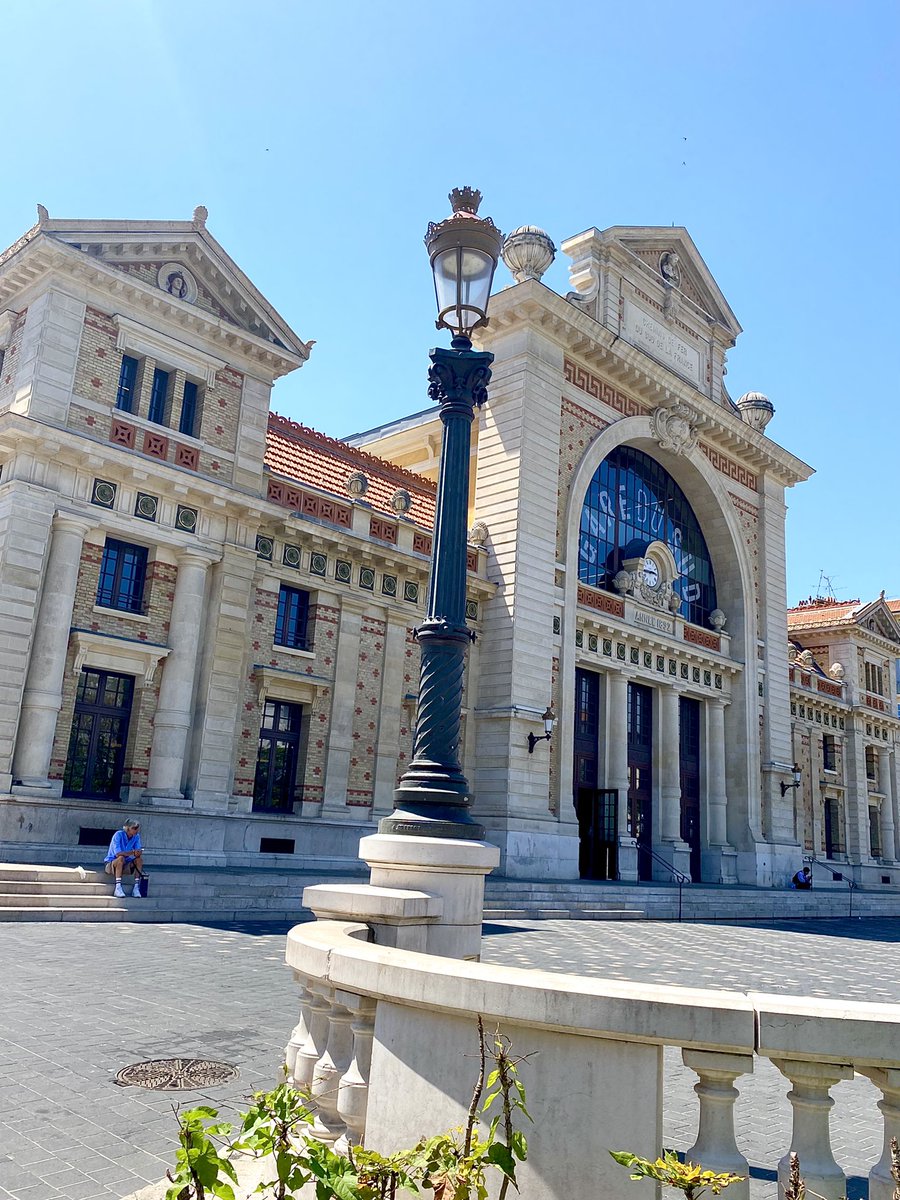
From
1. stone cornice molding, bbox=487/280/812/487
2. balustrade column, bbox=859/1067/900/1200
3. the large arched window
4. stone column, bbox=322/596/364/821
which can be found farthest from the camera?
the large arched window

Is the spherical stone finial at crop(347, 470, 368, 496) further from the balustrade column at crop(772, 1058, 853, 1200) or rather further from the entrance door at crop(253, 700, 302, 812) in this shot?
the balustrade column at crop(772, 1058, 853, 1200)

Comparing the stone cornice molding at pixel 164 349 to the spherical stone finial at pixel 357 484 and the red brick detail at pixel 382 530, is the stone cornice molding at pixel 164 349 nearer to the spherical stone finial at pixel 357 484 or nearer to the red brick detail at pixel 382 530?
the spherical stone finial at pixel 357 484

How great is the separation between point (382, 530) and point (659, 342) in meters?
14.2

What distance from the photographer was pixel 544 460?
2669 centimetres

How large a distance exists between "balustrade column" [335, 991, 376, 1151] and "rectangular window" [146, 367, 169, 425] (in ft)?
58.3

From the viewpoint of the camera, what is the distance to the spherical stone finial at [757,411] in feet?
117

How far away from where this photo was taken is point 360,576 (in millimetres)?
23391

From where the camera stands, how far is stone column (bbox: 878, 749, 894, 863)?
145 feet

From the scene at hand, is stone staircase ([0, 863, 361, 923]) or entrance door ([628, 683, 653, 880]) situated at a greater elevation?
entrance door ([628, 683, 653, 880])

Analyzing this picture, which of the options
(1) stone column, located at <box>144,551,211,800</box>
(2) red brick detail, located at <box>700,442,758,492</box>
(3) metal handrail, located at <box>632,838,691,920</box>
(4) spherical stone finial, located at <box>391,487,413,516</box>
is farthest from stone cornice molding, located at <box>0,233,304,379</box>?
(2) red brick detail, located at <box>700,442,758,492</box>

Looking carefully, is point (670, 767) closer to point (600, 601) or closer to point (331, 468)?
point (600, 601)

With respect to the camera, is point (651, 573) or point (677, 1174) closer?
point (677, 1174)

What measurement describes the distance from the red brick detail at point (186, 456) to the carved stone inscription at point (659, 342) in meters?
16.3

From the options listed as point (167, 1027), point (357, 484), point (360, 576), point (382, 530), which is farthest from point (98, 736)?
point (167, 1027)
